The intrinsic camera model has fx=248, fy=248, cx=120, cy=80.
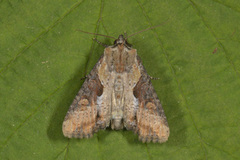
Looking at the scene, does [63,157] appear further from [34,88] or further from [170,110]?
[170,110]

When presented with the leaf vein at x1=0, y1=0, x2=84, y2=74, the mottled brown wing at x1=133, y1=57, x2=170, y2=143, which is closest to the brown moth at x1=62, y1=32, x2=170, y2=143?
the mottled brown wing at x1=133, y1=57, x2=170, y2=143

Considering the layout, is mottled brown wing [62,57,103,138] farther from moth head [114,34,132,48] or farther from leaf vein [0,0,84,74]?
leaf vein [0,0,84,74]

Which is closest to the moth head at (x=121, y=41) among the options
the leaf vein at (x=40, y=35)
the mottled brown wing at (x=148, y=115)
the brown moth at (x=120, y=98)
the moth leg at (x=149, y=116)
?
the brown moth at (x=120, y=98)

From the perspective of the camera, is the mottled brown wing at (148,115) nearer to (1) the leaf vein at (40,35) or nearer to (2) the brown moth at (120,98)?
(2) the brown moth at (120,98)

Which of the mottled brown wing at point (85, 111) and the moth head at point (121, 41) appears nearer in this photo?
the mottled brown wing at point (85, 111)

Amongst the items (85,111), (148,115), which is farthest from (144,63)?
(85,111)

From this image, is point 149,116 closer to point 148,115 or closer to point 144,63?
point 148,115

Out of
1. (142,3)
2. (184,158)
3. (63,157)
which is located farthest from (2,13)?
(184,158)
